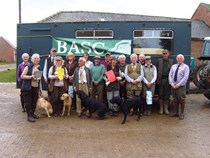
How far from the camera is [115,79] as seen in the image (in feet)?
35.0

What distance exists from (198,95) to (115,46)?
595 cm

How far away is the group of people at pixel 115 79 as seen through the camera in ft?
35.0

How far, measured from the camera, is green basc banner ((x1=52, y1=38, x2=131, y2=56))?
38.5 ft

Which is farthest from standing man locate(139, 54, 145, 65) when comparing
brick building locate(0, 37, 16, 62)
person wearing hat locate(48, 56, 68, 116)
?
brick building locate(0, 37, 16, 62)

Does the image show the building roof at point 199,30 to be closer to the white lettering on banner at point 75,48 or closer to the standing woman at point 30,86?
the white lettering on banner at point 75,48

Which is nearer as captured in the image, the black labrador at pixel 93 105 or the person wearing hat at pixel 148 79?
the black labrador at pixel 93 105

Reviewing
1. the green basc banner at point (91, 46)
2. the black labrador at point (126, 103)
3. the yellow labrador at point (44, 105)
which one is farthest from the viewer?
the green basc banner at point (91, 46)

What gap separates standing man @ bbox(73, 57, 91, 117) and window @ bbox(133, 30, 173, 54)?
6.26 feet

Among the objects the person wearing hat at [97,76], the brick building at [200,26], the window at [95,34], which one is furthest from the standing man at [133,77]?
the brick building at [200,26]

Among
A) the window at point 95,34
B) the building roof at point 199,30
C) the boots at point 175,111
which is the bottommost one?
the boots at point 175,111

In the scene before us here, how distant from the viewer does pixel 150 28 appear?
1161 centimetres

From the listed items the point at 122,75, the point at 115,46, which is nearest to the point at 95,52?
the point at 115,46

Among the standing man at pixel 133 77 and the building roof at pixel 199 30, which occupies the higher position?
the building roof at pixel 199 30

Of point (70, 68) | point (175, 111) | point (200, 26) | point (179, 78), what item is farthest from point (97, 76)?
point (200, 26)
